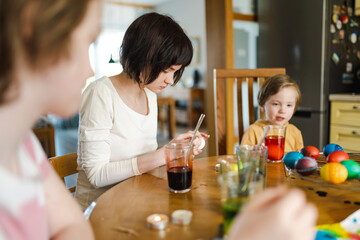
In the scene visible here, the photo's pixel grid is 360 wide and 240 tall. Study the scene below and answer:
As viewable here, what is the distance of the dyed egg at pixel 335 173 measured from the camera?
816 mm

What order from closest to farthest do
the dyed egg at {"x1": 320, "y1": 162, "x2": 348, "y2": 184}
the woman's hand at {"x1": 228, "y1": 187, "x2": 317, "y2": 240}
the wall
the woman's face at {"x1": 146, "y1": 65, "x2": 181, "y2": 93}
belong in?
the woman's hand at {"x1": 228, "y1": 187, "x2": 317, "y2": 240} → the dyed egg at {"x1": 320, "y1": 162, "x2": 348, "y2": 184} → the woman's face at {"x1": 146, "y1": 65, "x2": 181, "y2": 93} → the wall

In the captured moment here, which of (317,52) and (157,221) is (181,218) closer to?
(157,221)

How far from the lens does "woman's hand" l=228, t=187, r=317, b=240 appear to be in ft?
1.23

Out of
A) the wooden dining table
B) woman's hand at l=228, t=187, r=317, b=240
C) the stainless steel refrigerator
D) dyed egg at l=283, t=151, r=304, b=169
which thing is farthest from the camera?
the stainless steel refrigerator

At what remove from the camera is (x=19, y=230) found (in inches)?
18.8

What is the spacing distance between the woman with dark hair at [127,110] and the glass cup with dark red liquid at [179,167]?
0.16m

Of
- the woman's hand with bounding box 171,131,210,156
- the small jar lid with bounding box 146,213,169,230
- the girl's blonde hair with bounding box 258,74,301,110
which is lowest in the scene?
the small jar lid with bounding box 146,213,169,230

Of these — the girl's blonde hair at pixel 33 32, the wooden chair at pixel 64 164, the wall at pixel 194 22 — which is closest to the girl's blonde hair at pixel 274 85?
the wooden chair at pixel 64 164

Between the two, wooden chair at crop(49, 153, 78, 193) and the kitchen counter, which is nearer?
wooden chair at crop(49, 153, 78, 193)

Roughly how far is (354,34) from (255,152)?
2841mm

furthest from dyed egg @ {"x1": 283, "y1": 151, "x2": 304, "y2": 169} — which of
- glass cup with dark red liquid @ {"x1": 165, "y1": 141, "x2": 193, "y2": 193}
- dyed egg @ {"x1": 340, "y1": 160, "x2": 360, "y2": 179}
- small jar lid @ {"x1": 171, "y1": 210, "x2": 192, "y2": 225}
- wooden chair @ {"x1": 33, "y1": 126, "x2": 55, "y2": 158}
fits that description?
wooden chair @ {"x1": 33, "y1": 126, "x2": 55, "y2": 158}

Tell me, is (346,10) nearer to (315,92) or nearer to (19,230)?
(315,92)

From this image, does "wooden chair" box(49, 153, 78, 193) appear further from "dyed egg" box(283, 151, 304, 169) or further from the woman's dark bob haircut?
"dyed egg" box(283, 151, 304, 169)

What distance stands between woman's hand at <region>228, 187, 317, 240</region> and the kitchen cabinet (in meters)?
2.59
